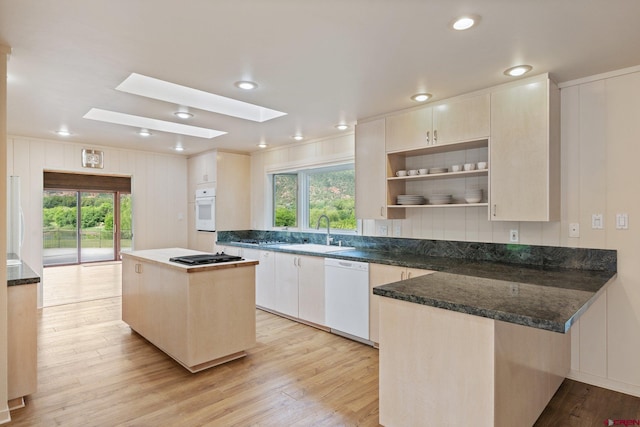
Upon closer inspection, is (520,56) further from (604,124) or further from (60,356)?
(60,356)

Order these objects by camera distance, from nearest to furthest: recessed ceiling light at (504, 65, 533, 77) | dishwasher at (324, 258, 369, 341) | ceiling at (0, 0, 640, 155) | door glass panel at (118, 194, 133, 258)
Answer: ceiling at (0, 0, 640, 155) → recessed ceiling light at (504, 65, 533, 77) → dishwasher at (324, 258, 369, 341) → door glass panel at (118, 194, 133, 258)

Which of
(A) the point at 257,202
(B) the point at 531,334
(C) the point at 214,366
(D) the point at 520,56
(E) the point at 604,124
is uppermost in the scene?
(D) the point at 520,56

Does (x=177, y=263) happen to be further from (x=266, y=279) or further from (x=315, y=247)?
(x=315, y=247)

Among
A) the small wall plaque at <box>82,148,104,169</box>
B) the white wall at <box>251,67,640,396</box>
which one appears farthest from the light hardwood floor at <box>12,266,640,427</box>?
the small wall plaque at <box>82,148,104,169</box>

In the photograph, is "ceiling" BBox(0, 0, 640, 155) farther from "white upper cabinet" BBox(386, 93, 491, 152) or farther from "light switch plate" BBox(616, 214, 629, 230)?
"light switch plate" BBox(616, 214, 629, 230)

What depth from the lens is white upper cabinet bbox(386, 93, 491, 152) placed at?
2.90m

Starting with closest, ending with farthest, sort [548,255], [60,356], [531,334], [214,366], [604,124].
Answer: [531,334] → [604,124] → [548,255] → [214,366] → [60,356]

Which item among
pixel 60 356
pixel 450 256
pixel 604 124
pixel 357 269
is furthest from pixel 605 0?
pixel 60 356

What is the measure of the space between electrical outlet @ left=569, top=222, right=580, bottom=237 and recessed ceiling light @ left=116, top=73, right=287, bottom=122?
2657 millimetres

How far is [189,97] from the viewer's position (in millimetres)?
3359

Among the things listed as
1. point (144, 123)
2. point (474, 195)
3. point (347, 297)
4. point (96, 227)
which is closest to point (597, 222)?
point (474, 195)

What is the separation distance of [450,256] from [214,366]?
2295mm

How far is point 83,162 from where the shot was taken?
5.12 meters

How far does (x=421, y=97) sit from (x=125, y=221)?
8.46 metres
